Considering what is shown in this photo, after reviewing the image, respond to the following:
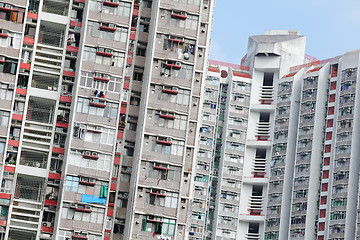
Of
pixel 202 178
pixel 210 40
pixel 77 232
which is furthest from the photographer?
pixel 202 178

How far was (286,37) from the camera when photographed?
591 ft

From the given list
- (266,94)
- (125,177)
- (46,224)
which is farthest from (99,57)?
(266,94)

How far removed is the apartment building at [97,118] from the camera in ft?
341

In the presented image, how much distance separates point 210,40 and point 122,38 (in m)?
12.3

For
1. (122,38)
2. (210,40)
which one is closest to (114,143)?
(122,38)

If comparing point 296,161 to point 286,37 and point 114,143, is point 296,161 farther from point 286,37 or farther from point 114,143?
point 114,143

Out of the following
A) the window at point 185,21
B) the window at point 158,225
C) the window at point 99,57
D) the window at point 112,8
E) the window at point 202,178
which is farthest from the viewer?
the window at point 202,178

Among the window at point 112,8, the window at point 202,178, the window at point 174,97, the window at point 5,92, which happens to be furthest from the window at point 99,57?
the window at point 202,178

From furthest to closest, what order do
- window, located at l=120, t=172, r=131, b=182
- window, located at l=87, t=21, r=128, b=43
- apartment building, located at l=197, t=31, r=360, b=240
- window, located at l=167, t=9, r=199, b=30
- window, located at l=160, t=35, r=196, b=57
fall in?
apartment building, located at l=197, t=31, r=360, b=240, window, located at l=167, t=9, r=199, b=30, window, located at l=160, t=35, r=196, b=57, window, located at l=87, t=21, r=128, b=43, window, located at l=120, t=172, r=131, b=182

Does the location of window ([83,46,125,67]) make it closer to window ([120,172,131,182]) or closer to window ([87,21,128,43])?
window ([87,21,128,43])

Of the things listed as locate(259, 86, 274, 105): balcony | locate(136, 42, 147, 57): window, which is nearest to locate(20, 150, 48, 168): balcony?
locate(136, 42, 147, 57): window

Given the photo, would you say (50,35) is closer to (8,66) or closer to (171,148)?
(8,66)

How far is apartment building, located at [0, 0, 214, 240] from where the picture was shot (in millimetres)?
103812

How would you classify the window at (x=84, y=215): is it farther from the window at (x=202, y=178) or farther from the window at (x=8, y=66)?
the window at (x=202, y=178)
